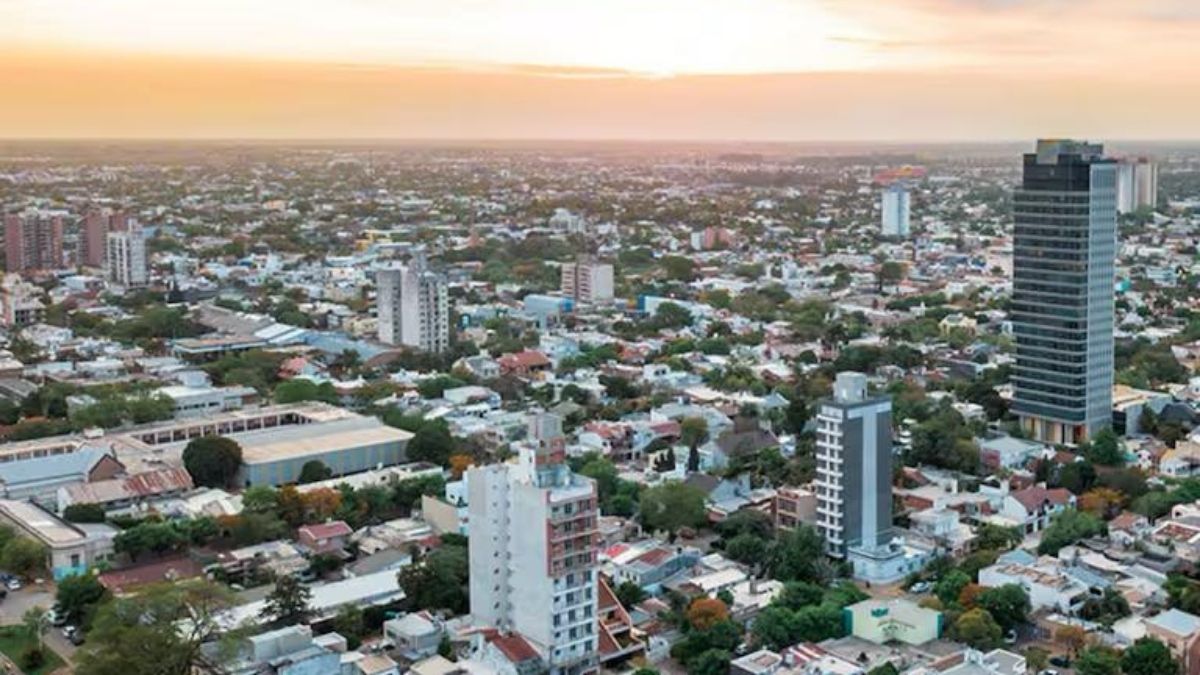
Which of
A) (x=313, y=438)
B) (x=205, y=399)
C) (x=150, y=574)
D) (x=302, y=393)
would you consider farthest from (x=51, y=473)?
(x=302, y=393)

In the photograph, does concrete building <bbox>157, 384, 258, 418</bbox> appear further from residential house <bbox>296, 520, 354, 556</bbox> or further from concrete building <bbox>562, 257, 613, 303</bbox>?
concrete building <bbox>562, 257, 613, 303</bbox>

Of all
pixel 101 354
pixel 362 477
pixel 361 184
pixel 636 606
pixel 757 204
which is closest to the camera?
pixel 636 606

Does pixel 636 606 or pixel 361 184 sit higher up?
pixel 361 184

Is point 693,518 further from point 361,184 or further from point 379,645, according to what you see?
point 361,184

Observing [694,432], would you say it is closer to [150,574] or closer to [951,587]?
[951,587]

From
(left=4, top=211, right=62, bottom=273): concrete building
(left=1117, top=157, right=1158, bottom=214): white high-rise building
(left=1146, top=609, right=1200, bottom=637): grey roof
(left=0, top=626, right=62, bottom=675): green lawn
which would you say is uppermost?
(left=1117, top=157, right=1158, bottom=214): white high-rise building

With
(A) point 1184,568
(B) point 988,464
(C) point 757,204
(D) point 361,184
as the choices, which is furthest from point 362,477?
(D) point 361,184

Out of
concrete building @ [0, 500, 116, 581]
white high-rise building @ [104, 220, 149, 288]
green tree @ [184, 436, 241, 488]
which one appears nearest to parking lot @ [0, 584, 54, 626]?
concrete building @ [0, 500, 116, 581]
